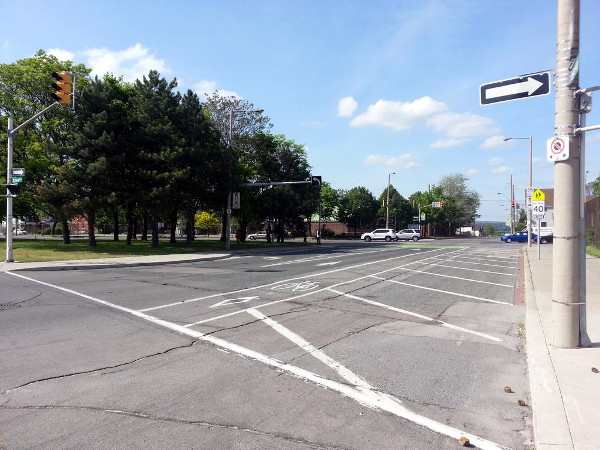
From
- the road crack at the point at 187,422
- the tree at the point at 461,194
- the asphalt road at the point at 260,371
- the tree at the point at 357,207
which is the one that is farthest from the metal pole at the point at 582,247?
the tree at the point at 461,194

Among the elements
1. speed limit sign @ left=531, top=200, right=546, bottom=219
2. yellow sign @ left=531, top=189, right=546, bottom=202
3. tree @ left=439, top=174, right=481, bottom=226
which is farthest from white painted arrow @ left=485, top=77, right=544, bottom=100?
tree @ left=439, top=174, right=481, bottom=226

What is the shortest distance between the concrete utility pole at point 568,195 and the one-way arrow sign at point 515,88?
23 centimetres

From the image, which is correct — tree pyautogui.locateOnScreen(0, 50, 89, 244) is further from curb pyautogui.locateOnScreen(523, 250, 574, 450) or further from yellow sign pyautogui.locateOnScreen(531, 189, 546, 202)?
curb pyautogui.locateOnScreen(523, 250, 574, 450)

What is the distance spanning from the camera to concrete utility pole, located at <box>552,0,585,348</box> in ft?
20.3

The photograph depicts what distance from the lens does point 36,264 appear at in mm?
19641

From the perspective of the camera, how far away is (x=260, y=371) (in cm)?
560

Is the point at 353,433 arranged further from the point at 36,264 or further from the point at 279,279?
the point at 36,264

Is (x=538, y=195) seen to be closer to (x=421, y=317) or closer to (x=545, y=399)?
(x=421, y=317)

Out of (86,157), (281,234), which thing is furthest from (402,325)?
(281,234)

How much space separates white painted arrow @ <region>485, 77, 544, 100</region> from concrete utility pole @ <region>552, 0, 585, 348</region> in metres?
0.33

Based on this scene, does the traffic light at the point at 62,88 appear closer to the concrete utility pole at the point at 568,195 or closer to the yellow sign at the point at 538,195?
the concrete utility pole at the point at 568,195

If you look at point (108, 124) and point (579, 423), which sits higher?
point (108, 124)

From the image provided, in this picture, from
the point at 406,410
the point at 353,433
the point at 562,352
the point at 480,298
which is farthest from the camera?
the point at 480,298

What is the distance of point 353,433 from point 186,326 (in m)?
4.81
